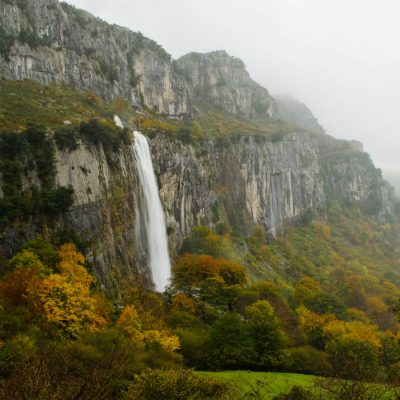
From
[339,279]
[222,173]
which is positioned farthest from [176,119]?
[339,279]

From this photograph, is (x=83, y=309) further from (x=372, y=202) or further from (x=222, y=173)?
(x=372, y=202)

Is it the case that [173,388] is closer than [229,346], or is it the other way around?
[173,388]

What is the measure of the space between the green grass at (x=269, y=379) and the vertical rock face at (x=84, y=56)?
5907cm

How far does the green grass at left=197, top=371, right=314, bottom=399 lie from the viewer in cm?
2689

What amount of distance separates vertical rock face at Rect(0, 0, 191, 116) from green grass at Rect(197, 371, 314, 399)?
5907 centimetres

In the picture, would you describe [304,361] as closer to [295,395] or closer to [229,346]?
[229,346]

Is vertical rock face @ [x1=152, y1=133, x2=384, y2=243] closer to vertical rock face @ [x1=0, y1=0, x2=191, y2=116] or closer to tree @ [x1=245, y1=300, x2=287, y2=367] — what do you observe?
vertical rock face @ [x1=0, y1=0, x2=191, y2=116]

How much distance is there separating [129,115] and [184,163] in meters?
15.1

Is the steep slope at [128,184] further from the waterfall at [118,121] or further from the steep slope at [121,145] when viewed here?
the waterfall at [118,121]

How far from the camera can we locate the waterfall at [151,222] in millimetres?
61562

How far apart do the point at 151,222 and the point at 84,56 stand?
40050 millimetres

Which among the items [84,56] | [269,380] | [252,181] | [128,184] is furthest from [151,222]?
[252,181]

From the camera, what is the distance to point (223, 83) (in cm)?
15288

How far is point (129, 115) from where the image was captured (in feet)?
287
